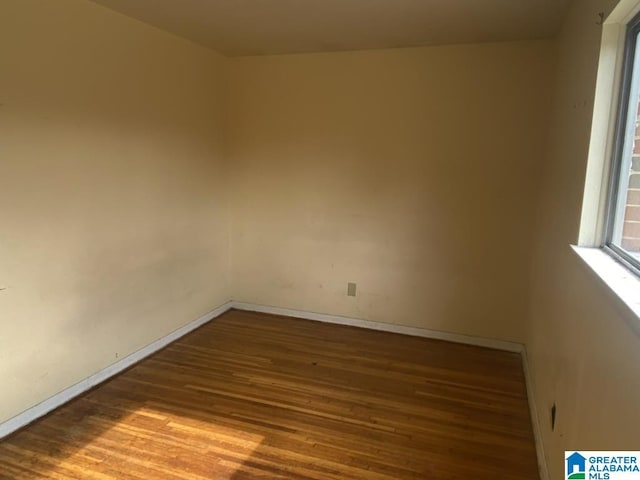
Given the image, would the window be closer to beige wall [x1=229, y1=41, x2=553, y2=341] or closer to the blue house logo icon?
the blue house logo icon

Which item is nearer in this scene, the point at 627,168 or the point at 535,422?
the point at 627,168

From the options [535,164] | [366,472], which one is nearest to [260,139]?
[535,164]

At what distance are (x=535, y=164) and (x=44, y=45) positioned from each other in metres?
→ 3.16

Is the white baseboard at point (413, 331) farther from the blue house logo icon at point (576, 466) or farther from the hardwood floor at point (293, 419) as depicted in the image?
the blue house logo icon at point (576, 466)

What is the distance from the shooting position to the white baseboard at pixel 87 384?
2303 mm

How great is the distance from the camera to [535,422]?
2.38m

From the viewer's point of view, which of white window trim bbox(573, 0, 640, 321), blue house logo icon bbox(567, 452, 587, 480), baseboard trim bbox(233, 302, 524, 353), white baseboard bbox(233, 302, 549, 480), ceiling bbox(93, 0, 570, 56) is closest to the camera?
blue house logo icon bbox(567, 452, 587, 480)

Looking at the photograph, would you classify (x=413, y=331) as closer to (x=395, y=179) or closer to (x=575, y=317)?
(x=395, y=179)

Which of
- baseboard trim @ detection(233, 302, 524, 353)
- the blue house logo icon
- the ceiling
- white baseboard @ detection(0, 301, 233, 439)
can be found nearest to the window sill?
the blue house logo icon

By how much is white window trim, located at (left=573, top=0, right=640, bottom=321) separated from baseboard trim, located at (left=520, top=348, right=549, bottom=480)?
103 cm

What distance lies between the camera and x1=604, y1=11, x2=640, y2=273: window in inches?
57.4

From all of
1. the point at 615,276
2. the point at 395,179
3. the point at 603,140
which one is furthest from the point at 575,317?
the point at 395,179

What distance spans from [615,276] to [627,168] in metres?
0.50

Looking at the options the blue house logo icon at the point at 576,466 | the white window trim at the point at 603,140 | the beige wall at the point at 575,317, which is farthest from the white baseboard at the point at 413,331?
the white window trim at the point at 603,140
